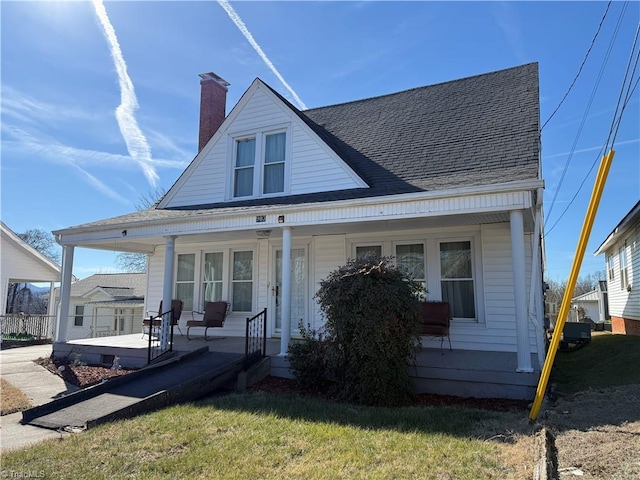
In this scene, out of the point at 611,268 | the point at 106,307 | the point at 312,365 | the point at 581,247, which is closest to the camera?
the point at 581,247

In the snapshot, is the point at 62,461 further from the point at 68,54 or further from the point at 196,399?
the point at 68,54

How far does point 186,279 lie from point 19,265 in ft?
40.1

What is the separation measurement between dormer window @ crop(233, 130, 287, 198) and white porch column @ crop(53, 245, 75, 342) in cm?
447

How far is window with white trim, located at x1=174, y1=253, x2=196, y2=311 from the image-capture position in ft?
40.6

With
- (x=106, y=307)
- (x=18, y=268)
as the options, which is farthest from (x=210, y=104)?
(x=106, y=307)

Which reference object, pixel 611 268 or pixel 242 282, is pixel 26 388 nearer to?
pixel 242 282

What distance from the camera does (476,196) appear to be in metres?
7.04

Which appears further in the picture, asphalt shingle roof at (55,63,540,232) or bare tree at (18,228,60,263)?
bare tree at (18,228,60,263)

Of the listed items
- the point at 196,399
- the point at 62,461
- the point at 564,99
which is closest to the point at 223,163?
the point at 196,399

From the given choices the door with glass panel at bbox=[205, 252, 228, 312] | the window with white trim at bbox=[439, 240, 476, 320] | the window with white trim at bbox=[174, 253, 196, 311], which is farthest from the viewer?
the window with white trim at bbox=[174, 253, 196, 311]

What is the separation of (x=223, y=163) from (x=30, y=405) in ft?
22.4

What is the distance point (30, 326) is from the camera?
1827 centimetres

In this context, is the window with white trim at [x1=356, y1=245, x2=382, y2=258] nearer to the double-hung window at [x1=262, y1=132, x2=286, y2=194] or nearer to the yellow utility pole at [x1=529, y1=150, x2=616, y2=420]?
the double-hung window at [x1=262, y1=132, x2=286, y2=194]

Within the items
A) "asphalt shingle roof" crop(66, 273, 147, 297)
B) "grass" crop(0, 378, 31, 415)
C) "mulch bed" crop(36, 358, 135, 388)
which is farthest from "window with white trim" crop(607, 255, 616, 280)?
"asphalt shingle roof" crop(66, 273, 147, 297)
